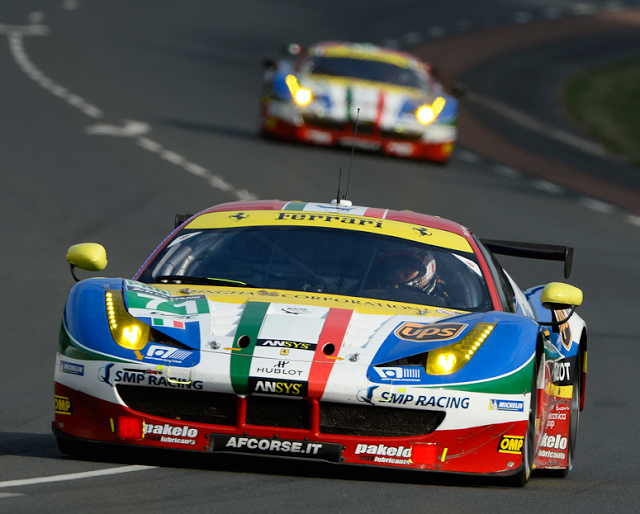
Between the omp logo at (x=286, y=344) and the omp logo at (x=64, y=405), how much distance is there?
790 mm

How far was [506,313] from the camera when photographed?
20.1 ft

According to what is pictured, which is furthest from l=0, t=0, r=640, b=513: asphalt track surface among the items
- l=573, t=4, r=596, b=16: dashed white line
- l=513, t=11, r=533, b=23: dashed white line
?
l=573, t=4, r=596, b=16: dashed white line

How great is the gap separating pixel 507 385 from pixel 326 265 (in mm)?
1320

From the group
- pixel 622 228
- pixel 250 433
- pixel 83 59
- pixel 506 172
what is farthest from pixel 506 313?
pixel 83 59

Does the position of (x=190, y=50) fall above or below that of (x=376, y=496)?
above

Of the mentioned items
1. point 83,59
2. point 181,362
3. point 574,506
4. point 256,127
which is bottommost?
point 574,506

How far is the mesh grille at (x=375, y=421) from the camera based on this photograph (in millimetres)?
5461

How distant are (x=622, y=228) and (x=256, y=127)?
623cm

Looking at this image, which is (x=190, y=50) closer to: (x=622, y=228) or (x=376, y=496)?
(x=622, y=228)

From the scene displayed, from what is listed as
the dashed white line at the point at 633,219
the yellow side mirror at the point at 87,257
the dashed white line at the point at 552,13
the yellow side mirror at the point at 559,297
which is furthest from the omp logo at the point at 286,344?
the dashed white line at the point at 552,13

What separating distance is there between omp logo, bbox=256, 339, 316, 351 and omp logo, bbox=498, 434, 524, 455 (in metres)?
0.83

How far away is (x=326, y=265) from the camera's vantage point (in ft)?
21.6

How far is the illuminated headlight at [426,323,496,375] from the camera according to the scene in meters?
5.54

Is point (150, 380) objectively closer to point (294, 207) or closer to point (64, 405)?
point (64, 405)
